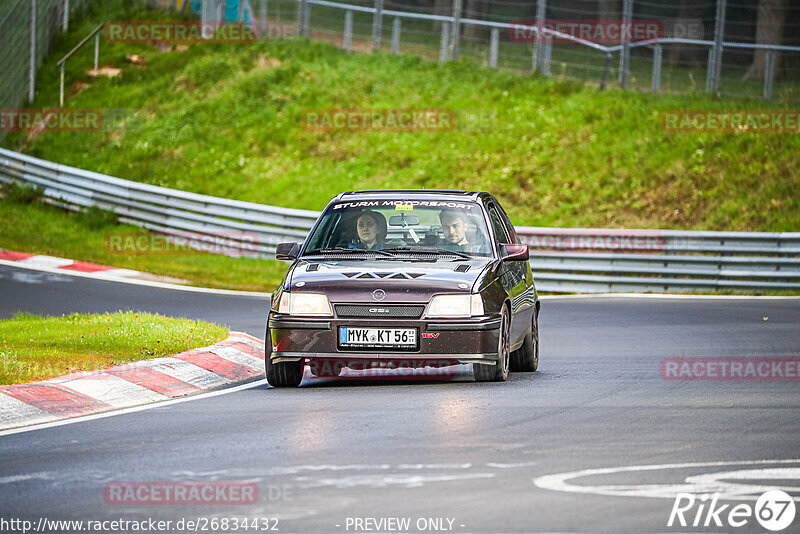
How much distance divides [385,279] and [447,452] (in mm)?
3055

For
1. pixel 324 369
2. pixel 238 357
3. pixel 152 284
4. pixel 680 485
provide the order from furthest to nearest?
pixel 152 284
pixel 238 357
pixel 324 369
pixel 680 485

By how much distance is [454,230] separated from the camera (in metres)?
11.7

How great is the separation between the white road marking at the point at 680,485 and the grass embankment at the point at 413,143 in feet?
54.9

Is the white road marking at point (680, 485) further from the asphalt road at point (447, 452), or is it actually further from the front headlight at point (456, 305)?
the front headlight at point (456, 305)

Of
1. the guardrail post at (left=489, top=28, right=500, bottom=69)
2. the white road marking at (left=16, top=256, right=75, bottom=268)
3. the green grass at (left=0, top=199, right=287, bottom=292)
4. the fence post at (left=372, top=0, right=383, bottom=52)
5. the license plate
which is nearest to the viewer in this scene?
the license plate

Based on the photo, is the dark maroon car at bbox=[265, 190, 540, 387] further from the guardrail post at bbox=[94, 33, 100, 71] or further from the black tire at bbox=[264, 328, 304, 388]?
the guardrail post at bbox=[94, 33, 100, 71]

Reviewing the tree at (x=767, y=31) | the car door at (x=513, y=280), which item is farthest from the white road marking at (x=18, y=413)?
the tree at (x=767, y=31)

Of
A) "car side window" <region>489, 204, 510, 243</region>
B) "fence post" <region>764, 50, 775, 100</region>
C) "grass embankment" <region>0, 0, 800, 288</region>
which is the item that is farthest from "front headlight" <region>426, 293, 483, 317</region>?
"fence post" <region>764, 50, 775, 100</region>

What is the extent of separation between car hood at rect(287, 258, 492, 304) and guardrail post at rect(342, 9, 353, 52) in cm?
2766

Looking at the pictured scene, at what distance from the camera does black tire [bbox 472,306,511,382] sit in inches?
425

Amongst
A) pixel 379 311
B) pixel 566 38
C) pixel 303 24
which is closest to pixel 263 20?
pixel 303 24

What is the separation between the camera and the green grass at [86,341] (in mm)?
10984

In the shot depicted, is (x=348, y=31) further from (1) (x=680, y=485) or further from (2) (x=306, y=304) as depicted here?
(1) (x=680, y=485)

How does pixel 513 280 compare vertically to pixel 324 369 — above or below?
above
